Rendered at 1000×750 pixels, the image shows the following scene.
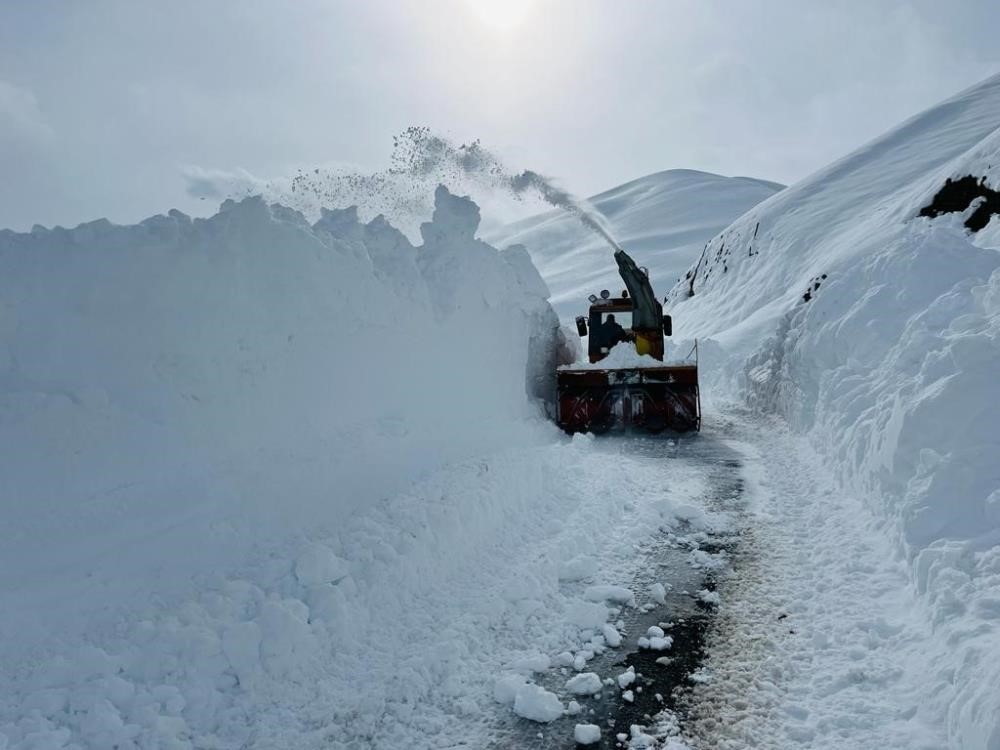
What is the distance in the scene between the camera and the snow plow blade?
42.7ft

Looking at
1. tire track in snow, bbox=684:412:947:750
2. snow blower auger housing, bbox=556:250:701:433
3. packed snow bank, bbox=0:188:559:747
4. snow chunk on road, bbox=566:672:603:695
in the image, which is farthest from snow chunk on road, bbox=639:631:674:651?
A: snow blower auger housing, bbox=556:250:701:433

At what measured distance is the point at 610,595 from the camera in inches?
224

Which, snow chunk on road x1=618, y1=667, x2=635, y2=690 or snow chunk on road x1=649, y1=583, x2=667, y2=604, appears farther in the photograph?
snow chunk on road x1=649, y1=583, x2=667, y2=604

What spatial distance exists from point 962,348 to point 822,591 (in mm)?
3379

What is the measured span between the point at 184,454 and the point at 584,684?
3.82m

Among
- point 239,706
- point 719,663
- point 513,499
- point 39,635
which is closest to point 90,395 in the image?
point 39,635

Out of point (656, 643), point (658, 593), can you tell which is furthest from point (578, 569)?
point (656, 643)

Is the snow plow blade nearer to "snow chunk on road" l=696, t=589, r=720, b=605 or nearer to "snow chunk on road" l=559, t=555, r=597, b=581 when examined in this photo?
"snow chunk on road" l=559, t=555, r=597, b=581

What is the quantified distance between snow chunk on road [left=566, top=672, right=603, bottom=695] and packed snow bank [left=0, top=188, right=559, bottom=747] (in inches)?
68.9

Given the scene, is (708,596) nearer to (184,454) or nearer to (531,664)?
(531,664)

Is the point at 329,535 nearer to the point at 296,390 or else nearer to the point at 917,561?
the point at 296,390

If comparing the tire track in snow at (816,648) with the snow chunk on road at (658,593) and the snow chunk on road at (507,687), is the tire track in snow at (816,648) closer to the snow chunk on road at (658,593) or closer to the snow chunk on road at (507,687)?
the snow chunk on road at (658,593)

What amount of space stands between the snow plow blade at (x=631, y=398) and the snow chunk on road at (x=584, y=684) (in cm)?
874

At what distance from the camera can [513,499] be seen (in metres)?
7.77
